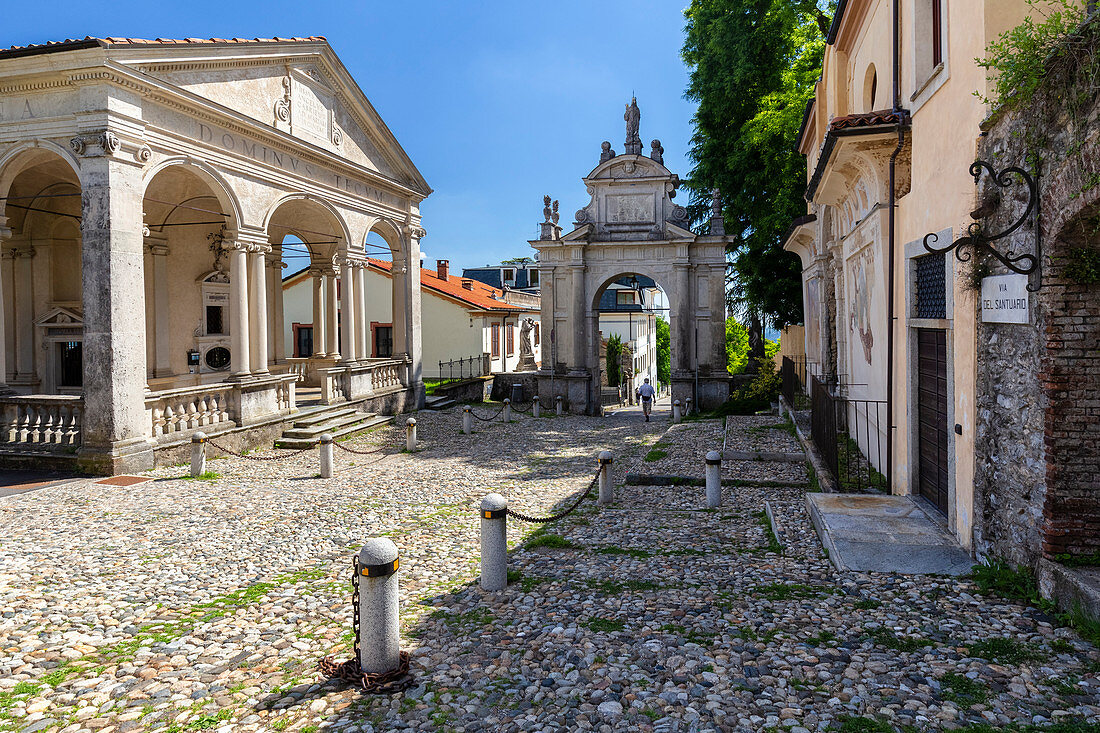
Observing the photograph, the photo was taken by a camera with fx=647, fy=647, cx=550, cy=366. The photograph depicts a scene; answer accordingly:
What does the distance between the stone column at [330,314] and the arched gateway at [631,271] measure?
739cm

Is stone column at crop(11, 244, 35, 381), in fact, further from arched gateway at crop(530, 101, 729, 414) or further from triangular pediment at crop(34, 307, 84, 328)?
arched gateway at crop(530, 101, 729, 414)

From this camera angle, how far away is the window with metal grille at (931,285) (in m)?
6.46

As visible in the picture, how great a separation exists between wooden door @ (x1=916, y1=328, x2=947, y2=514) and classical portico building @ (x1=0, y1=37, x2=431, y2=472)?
11921 millimetres

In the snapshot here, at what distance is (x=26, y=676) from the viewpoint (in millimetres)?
4273

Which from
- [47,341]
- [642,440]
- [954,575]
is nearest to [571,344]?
[642,440]

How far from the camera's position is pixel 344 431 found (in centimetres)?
1580

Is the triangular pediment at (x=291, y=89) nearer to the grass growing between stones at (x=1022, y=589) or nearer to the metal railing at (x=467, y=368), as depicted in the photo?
the metal railing at (x=467, y=368)

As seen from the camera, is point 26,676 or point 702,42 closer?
point 26,676

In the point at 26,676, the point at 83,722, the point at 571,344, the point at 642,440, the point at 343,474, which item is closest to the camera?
the point at 83,722

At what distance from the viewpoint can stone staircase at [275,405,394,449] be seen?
14594 mm

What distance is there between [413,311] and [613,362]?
994 inches

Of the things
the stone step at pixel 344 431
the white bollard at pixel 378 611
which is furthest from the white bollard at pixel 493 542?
the stone step at pixel 344 431

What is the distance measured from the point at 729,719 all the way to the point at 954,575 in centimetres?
292

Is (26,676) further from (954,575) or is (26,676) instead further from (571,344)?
(571,344)
